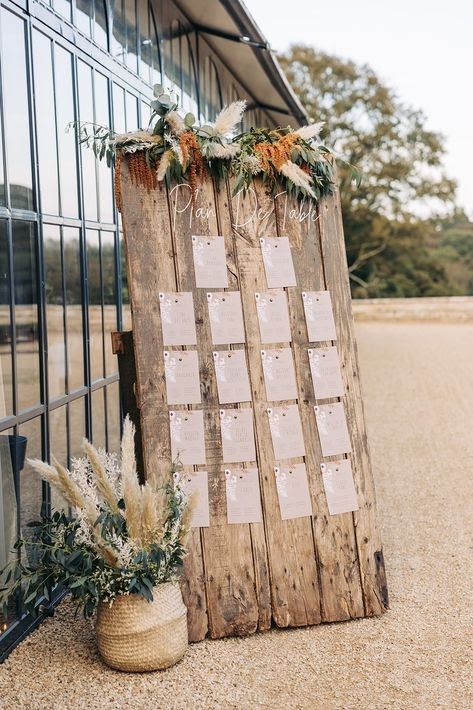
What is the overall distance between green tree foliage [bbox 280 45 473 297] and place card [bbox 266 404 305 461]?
2813 cm

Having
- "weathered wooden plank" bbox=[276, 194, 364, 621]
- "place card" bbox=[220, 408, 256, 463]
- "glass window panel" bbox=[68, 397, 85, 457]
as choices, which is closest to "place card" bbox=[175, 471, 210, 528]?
"place card" bbox=[220, 408, 256, 463]

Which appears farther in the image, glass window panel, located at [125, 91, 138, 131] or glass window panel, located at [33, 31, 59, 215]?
glass window panel, located at [125, 91, 138, 131]

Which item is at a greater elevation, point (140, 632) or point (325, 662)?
point (140, 632)

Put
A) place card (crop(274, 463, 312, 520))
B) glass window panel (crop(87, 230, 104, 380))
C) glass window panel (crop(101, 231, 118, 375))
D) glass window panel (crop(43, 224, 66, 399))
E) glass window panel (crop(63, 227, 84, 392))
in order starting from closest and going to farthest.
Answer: place card (crop(274, 463, 312, 520)) → glass window panel (crop(43, 224, 66, 399)) → glass window panel (crop(63, 227, 84, 392)) → glass window panel (crop(87, 230, 104, 380)) → glass window panel (crop(101, 231, 118, 375))

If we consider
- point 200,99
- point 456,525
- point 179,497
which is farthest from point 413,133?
point 179,497

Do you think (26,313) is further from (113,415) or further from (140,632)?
(113,415)

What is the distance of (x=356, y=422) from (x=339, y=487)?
32 centimetres

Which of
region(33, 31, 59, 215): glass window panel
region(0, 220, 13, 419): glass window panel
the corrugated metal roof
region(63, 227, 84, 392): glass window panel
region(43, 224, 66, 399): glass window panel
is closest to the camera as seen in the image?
region(0, 220, 13, 419): glass window panel

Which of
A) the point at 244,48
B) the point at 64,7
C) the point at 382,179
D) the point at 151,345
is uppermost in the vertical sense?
the point at 382,179

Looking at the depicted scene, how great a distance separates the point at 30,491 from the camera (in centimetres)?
386

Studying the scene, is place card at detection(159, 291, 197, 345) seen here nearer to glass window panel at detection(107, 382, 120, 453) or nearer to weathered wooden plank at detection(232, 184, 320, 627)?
weathered wooden plank at detection(232, 184, 320, 627)

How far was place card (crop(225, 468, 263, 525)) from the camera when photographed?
3668 mm

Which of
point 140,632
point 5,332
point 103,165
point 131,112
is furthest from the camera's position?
point 131,112

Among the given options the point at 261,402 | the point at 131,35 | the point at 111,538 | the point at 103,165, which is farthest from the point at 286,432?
the point at 131,35
